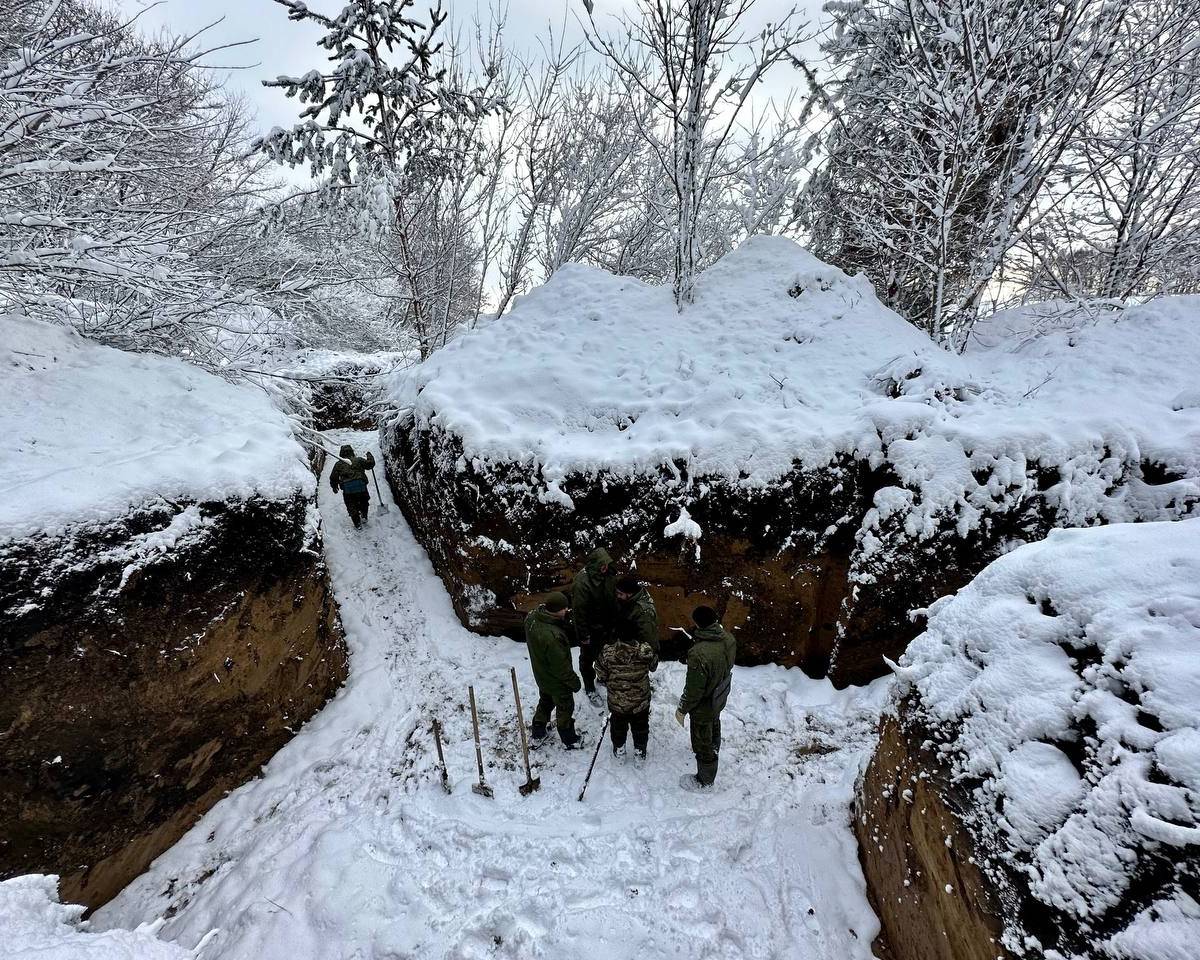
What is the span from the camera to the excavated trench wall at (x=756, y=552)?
5.44 m

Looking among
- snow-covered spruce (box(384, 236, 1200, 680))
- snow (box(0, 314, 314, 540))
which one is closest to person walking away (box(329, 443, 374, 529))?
snow-covered spruce (box(384, 236, 1200, 680))

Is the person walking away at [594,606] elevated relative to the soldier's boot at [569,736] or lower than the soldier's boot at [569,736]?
elevated

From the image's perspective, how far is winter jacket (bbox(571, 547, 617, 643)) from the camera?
5094mm

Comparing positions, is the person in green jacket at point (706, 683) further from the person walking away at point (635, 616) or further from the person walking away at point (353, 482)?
the person walking away at point (353, 482)

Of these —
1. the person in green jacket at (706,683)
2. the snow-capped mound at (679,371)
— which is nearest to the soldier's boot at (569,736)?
the person in green jacket at (706,683)

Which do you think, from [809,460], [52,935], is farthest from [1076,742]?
[52,935]

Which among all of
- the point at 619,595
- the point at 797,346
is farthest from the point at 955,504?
the point at 619,595

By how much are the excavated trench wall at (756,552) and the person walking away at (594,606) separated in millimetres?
804

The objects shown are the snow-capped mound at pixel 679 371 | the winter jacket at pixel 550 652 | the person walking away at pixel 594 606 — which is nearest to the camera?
the winter jacket at pixel 550 652

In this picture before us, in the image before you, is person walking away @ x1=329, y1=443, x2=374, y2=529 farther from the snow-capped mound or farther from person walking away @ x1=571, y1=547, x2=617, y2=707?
person walking away @ x1=571, y1=547, x2=617, y2=707

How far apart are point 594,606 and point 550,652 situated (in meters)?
0.87

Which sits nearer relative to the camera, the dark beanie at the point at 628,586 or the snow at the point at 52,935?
the snow at the point at 52,935

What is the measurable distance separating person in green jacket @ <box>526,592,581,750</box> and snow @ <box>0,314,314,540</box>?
3.12m

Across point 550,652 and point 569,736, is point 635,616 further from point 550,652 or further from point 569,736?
point 569,736
